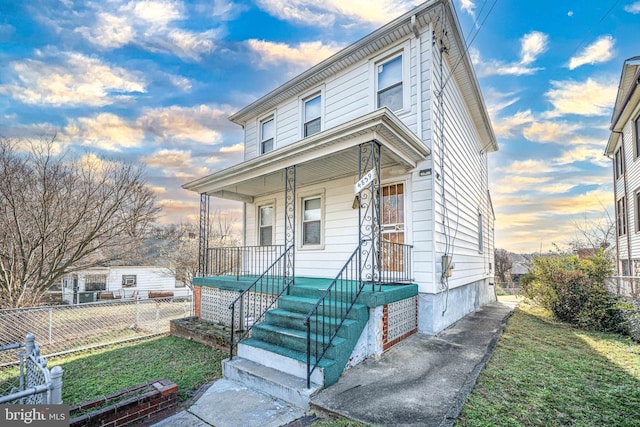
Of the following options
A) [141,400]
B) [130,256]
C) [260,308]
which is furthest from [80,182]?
[141,400]

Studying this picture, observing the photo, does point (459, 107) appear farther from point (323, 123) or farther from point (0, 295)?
point (0, 295)

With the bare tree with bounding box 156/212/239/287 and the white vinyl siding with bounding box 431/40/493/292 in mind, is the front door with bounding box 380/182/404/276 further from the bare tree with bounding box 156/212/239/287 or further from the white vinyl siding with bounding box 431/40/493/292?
the bare tree with bounding box 156/212/239/287

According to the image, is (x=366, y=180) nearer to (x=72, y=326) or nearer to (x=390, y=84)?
(x=390, y=84)

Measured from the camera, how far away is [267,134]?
9.84 metres

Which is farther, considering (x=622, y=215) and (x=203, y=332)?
(x=622, y=215)

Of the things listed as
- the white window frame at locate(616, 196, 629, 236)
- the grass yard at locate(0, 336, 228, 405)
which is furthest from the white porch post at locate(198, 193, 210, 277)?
the white window frame at locate(616, 196, 629, 236)

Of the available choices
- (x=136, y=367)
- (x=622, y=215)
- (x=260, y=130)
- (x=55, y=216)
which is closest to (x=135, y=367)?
(x=136, y=367)

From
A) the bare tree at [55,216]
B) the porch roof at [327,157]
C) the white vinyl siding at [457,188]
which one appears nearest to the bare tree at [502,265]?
the white vinyl siding at [457,188]

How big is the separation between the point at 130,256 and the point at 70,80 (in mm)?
6018

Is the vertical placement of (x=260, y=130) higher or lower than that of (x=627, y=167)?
higher

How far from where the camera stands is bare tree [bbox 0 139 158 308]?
27.8 ft

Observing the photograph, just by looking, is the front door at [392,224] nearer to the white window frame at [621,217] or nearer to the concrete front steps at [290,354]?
the concrete front steps at [290,354]

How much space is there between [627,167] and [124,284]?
1189 inches

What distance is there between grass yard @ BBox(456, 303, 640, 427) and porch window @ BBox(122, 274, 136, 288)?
995 inches
